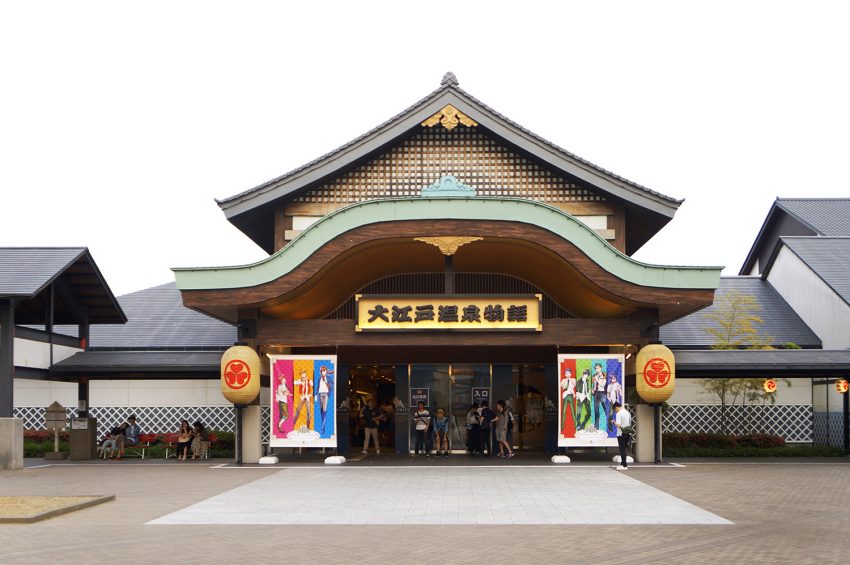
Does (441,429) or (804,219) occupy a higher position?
(804,219)

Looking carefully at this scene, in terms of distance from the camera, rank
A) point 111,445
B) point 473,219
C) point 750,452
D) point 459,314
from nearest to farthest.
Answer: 1. point 473,219
2. point 459,314
3. point 750,452
4. point 111,445

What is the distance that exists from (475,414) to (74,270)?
40.8 feet

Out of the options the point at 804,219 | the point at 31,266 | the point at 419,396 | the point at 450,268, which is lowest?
the point at 419,396

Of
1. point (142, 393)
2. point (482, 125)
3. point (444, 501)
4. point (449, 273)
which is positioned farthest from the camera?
point (142, 393)

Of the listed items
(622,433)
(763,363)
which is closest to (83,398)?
(622,433)

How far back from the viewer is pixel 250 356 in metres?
23.8

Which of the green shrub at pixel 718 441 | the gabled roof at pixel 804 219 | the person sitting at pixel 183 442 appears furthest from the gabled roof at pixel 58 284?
the gabled roof at pixel 804 219

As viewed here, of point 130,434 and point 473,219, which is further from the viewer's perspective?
point 130,434

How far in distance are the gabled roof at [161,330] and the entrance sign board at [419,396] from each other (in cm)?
724

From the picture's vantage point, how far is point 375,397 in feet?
100

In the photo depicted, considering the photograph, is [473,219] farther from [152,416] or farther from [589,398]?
[152,416]

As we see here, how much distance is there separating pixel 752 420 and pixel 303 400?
626 inches

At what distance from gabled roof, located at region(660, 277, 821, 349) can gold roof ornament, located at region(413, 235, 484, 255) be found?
11.2 m

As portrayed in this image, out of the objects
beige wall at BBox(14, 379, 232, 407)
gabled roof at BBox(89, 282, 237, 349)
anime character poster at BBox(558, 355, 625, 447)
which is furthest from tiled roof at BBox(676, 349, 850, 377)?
beige wall at BBox(14, 379, 232, 407)
